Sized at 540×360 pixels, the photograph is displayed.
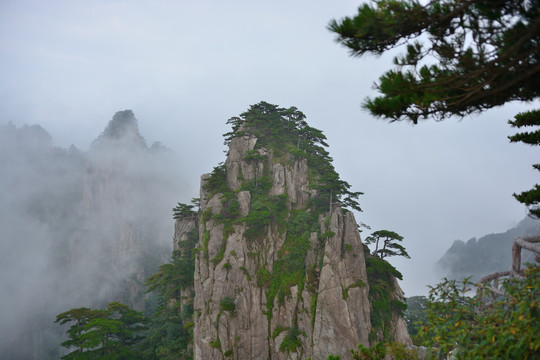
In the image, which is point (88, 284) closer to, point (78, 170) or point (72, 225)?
point (72, 225)

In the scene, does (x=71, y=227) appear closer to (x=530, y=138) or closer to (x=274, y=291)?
(x=274, y=291)

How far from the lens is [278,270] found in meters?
27.0

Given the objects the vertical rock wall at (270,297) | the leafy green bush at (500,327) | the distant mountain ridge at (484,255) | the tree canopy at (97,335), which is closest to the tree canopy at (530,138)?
the leafy green bush at (500,327)

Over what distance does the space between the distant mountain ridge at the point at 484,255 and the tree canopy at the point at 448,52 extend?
123702mm

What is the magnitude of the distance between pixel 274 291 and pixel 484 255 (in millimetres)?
118177

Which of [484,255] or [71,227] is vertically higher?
[71,227]

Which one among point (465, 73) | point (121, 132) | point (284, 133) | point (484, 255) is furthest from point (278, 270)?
point (484, 255)

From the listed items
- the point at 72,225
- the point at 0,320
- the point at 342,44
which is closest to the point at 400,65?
the point at 342,44

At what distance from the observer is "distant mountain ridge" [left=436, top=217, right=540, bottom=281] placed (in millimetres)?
100750

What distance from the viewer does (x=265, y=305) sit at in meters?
25.7

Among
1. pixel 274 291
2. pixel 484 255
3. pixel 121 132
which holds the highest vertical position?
pixel 121 132

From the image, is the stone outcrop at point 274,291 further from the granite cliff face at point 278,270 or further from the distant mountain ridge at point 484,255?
the distant mountain ridge at point 484,255

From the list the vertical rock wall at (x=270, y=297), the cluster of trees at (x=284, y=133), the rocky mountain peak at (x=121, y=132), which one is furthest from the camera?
the rocky mountain peak at (x=121, y=132)

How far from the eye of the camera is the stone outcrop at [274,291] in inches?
876
